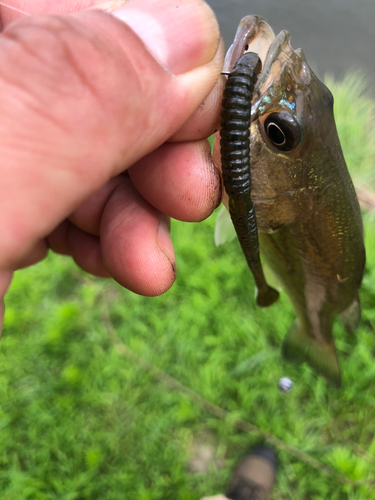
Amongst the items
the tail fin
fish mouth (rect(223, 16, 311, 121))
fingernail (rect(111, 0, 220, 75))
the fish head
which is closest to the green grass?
the tail fin

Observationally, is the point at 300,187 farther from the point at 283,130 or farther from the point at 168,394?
the point at 168,394

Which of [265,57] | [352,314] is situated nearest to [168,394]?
[352,314]

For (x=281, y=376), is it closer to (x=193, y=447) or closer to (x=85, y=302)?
(x=193, y=447)

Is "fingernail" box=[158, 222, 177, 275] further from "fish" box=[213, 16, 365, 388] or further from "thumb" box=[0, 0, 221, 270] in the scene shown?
"thumb" box=[0, 0, 221, 270]

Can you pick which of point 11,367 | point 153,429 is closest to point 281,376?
point 153,429

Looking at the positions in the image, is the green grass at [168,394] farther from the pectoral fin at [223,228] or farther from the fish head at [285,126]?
the fish head at [285,126]
